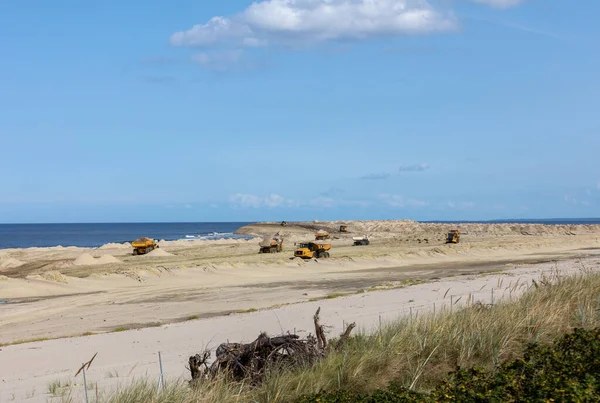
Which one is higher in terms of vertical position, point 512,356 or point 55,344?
point 512,356

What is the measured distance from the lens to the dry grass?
22.4ft

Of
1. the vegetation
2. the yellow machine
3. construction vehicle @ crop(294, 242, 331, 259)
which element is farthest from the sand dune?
the vegetation

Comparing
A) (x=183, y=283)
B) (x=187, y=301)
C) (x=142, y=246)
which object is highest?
(x=142, y=246)

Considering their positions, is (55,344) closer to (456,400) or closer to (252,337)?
(252,337)

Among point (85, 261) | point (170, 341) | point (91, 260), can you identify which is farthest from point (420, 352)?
point (91, 260)

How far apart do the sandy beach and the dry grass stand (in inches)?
106

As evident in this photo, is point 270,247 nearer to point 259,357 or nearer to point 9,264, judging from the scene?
point 9,264

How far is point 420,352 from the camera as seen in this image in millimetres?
8219

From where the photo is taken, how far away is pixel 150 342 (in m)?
13.8

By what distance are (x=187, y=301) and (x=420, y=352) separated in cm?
1659

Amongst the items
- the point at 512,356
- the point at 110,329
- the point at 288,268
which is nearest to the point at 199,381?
the point at 512,356

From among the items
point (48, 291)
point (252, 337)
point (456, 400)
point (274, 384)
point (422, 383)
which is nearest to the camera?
point (456, 400)

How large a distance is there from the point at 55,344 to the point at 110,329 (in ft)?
10.5

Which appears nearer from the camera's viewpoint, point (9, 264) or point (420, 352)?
point (420, 352)
